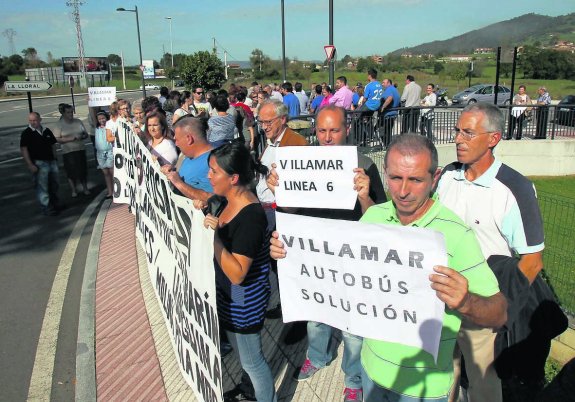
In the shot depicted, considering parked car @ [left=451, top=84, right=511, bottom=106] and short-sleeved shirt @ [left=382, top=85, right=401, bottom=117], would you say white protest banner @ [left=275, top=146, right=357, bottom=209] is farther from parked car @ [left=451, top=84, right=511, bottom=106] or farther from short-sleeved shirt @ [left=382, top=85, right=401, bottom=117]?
parked car @ [left=451, top=84, right=511, bottom=106]

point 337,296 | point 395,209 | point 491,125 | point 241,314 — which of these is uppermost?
point 491,125

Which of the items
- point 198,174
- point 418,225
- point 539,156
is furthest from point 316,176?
point 539,156

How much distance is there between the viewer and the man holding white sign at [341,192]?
10.9ft

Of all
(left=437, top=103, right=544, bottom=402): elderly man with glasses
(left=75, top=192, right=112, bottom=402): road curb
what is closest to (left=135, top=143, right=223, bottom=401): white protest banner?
(left=75, top=192, right=112, bottom=402): road curb

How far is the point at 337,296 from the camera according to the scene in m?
2.30

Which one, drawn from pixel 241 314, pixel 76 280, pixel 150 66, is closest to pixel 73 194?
pixel 76 280

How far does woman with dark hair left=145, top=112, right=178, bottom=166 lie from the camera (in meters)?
5.84

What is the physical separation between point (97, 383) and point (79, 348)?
718 mm

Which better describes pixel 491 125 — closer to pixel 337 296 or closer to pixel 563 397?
pixel 337 296

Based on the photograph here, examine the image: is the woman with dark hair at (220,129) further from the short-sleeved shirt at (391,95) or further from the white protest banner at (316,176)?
the short-sleeved shirt at (391,95)

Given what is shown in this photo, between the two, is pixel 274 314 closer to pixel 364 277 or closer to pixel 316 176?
pixel 316 176

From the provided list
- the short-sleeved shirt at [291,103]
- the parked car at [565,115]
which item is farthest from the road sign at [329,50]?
the parked car at [565,115]

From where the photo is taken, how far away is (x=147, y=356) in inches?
174

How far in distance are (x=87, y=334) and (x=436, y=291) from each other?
404cm
